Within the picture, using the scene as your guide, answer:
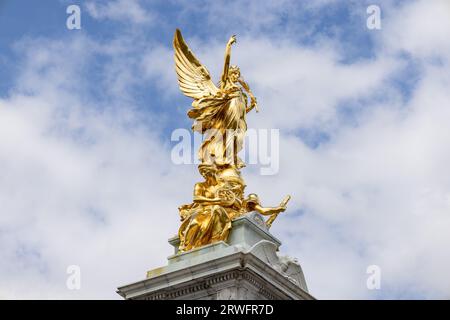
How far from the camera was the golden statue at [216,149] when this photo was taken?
1001 inches

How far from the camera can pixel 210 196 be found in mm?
26141

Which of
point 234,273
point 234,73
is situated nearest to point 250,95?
point 234,73

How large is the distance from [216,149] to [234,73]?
2.86 m

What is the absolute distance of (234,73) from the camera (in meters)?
28.8

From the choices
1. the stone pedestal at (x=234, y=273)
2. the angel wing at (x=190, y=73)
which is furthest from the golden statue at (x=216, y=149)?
the stone pedestal at (x=234, y=273)

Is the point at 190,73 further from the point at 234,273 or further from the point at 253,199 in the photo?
the point at 234,273

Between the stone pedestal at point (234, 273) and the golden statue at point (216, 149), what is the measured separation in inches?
21.4

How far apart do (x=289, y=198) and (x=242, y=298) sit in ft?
15.0

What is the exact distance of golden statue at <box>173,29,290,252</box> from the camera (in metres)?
25.4

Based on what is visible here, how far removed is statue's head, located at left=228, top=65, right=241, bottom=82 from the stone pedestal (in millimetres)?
5036

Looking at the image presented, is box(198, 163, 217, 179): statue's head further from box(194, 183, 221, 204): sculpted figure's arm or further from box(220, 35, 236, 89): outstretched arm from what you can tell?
box(220, 35, 236, 89): outstretched arm

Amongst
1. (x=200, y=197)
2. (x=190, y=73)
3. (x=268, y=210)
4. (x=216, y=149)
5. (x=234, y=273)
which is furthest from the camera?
(x=190, y=73)
